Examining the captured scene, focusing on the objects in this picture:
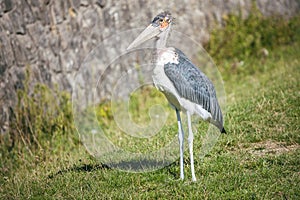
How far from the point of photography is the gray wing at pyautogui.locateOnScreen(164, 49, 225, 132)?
5941 mm

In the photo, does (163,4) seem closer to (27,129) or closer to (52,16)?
(52,16)

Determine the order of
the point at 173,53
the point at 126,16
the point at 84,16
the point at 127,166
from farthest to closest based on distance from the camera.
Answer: the point at 126,16
the point at 84,16
the point at 127,166
the point at 173,53

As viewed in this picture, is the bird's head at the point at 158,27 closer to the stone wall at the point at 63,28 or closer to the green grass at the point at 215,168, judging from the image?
the green grass at the point at 215,168

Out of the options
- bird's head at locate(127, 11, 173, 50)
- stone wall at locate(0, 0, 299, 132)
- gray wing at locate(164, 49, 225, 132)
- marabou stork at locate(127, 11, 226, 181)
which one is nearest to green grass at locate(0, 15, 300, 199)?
marabou stork at locate(127, 11, 226, 181)

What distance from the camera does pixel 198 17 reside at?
1273 cm

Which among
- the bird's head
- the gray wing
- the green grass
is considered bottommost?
the green grass

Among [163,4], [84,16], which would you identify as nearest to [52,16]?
[84,16]

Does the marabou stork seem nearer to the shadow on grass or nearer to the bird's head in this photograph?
the bird's head

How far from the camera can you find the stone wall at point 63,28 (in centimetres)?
888

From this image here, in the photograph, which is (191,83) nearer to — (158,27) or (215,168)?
(158,27)

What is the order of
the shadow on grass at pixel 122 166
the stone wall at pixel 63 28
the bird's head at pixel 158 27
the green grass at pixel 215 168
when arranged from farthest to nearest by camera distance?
the stone wall at pixel 63 28 < the shadow on grass at pixel 122 166 < the bird's head at pixel 158 27 < the green grass at pixel 215 168

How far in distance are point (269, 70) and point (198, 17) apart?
2.13 meters

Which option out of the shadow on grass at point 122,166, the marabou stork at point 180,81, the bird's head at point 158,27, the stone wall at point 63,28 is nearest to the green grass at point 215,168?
the shadow on grass at point 122,166

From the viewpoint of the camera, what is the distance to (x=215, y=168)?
6.43 meters
